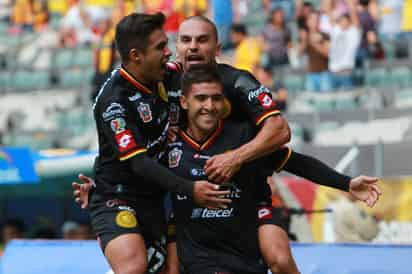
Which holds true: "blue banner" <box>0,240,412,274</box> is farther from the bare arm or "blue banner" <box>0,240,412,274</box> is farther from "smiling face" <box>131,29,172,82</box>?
"smiling face" <box>131,29,172,82</box>

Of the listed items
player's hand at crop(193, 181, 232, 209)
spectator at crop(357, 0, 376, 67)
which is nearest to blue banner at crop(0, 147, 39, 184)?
spectator at crop(357, 0, 376, 67)

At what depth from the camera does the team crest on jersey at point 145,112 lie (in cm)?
620

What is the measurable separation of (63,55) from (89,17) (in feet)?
2.46

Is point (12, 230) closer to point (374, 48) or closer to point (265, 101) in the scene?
point (374, 48)

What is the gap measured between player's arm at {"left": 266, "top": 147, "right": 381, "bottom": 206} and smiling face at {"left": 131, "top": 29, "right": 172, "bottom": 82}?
32.9 inches

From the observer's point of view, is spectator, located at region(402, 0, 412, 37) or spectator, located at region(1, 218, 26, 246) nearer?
spectator, located at region(1, 218, 26, 246)

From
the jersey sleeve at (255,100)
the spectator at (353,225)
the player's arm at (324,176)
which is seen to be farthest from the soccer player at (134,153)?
the spectator at (353,225)

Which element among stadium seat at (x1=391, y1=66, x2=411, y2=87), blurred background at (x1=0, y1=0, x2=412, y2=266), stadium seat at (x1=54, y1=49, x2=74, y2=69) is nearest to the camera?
blurred background at (x1=0, y1=0, x2=412, y2=266)

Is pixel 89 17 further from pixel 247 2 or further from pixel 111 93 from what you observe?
pixel 111 93

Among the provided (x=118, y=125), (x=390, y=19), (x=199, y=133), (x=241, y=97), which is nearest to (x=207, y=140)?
(x=199, y=133)

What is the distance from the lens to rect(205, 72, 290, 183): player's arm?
19.4 feet

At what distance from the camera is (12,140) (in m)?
14.7

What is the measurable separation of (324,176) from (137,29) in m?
1.39

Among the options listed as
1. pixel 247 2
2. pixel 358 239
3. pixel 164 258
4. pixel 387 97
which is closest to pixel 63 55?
pixel 247 2
